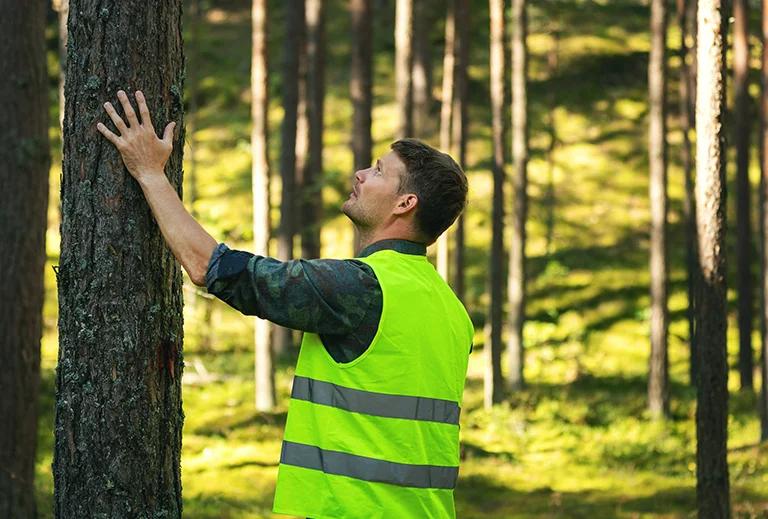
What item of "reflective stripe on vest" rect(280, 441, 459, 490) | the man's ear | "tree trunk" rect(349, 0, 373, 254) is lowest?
"reflective stripe on vest" rect(280, 441, 459, 490)

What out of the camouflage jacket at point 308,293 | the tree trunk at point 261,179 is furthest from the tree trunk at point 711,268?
the tree trunk at point 261,179

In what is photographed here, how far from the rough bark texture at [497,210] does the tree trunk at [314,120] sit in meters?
3.78

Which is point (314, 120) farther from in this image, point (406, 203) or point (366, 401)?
point (366, 401)

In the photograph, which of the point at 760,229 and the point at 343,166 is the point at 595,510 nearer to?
the point at 760,229

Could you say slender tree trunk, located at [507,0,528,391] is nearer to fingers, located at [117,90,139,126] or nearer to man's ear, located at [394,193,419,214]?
man's ear, located at [394,193,419,214]

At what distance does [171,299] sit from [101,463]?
68cm

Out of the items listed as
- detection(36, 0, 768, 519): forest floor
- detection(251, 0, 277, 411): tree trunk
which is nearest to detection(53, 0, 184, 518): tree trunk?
detection(36, 0, 768, 519): forest floor

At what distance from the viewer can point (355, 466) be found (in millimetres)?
3375

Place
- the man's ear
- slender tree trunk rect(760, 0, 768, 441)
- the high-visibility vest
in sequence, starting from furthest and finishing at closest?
slender tree trunk rect(760, 0, 768, 441), the man's ear, the high-visibility vest

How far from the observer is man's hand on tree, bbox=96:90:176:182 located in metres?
3.56

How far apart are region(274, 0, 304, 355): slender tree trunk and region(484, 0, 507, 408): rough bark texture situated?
435 centimetres

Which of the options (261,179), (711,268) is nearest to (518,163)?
(261,179)

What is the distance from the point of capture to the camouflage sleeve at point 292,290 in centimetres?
328

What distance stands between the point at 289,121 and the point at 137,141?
17.0m
